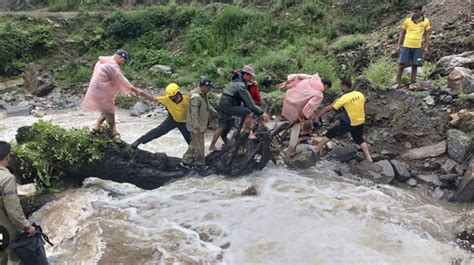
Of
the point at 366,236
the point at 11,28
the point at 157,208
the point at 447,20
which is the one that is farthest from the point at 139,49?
the point at 366,236

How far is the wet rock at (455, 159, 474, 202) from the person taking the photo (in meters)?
7.22

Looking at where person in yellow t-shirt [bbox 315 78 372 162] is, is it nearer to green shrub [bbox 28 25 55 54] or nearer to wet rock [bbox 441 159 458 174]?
wet rock [bbox 441 159 458 174]

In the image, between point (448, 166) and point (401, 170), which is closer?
point (448, 166)

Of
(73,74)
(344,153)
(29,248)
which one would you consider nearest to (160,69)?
(73,74)

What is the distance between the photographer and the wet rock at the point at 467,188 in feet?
23.7

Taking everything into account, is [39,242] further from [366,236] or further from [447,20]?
[447,20]

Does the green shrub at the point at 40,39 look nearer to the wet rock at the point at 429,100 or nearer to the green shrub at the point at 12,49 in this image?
the green shrub at the point at 12,49

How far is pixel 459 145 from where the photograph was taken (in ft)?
26.2

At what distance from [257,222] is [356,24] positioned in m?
11.1

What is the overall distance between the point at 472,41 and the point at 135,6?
17.2m

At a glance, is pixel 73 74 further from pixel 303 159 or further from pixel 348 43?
pixel 303 159

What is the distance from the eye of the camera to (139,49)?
1889cm

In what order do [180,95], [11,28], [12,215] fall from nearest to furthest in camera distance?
[12,215] → [180,95] → [11,28]

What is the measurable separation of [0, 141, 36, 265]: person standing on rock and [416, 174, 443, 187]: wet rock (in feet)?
20.4
